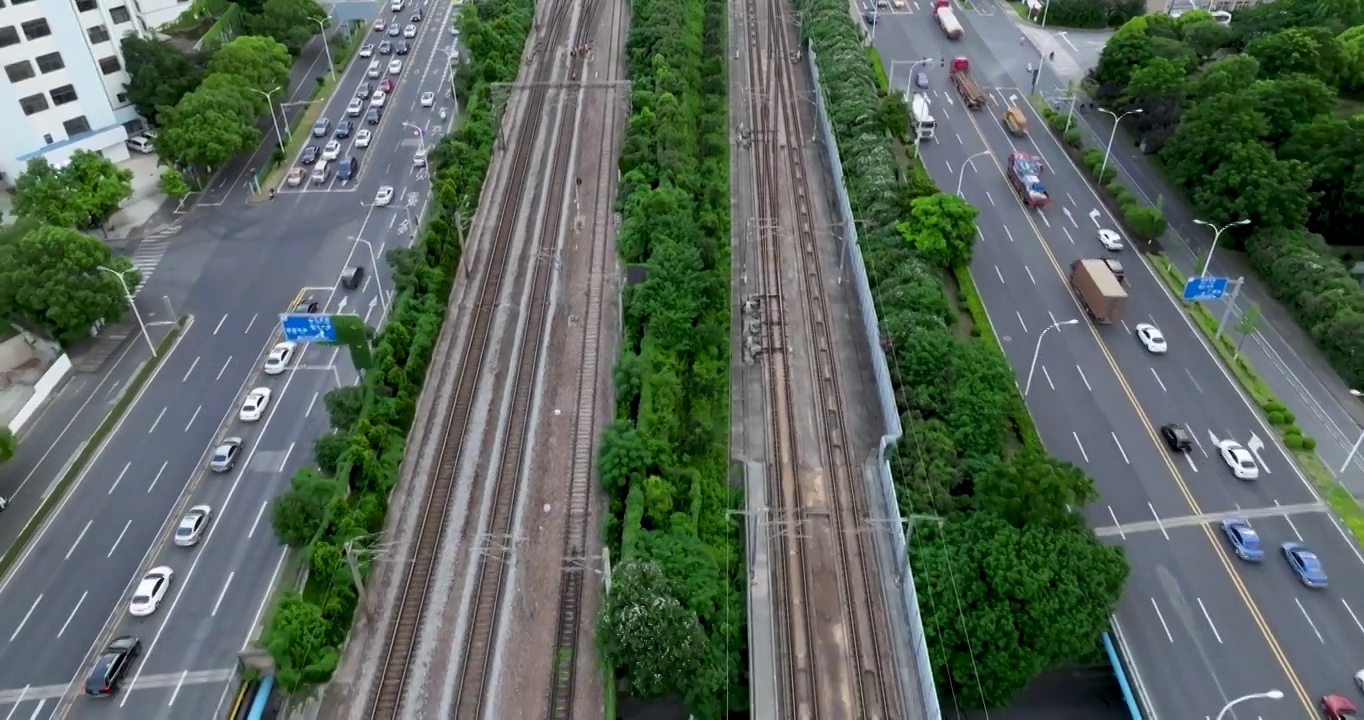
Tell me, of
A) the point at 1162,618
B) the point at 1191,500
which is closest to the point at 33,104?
the point at 1162,618

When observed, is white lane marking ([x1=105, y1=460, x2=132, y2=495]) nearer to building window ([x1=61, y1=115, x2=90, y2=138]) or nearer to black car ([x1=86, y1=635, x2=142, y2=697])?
black car ([x1=86, y1=635, x2=142, y2=697])

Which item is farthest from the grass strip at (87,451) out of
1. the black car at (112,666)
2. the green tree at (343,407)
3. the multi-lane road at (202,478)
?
the green tree at (343,407)

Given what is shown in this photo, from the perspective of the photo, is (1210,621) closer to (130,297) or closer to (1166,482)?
(1166,482)

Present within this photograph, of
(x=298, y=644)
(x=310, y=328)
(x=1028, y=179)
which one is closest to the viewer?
(x=298, y=644)

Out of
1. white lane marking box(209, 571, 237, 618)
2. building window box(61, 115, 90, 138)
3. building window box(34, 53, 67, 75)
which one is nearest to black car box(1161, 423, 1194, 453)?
white lane marking box(209, 571, 237, 618)

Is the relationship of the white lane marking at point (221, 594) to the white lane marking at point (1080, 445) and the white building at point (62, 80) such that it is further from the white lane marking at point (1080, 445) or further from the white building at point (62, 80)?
the white building at point (62, 80)

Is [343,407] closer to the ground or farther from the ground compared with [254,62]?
closer to the ground

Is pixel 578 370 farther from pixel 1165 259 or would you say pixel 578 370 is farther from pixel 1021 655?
pixel 1165 259
